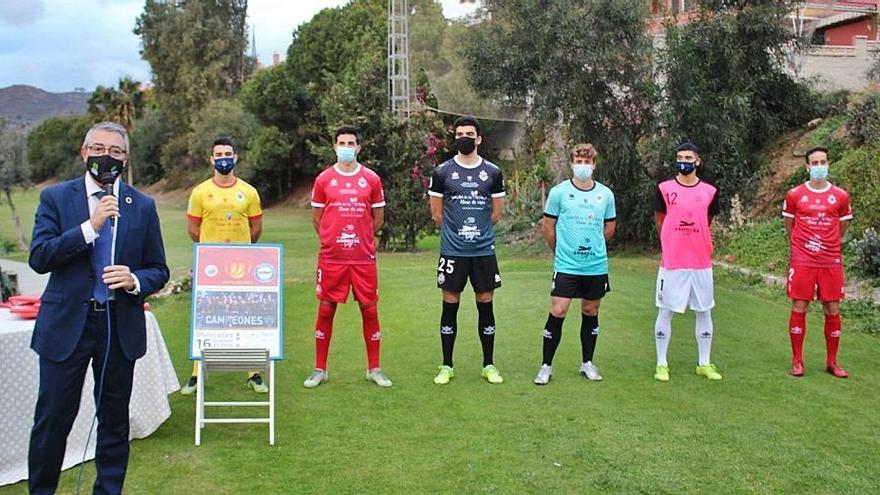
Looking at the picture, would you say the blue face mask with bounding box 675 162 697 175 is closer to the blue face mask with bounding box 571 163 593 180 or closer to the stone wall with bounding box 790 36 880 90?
the blue face mask with bounding box 571 163 593 180

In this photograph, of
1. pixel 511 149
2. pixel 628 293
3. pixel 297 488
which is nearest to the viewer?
pixel 297 488

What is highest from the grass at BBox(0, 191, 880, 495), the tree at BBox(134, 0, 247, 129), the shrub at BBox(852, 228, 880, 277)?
the tree at BBox(134, 0, 247, 129)

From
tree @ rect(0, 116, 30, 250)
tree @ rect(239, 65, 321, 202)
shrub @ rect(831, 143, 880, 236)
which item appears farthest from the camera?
tree @ rect(239, 65, 321, 202)

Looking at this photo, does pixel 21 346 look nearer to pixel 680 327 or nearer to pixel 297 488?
pixel 297 488

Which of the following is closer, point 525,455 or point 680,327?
point 525,455

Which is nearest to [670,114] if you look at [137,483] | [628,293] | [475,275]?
[628,293]

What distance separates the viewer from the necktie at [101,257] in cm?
376

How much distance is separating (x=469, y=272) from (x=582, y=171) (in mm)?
1184

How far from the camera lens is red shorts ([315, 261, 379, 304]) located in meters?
6.30

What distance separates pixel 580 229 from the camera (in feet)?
20.9

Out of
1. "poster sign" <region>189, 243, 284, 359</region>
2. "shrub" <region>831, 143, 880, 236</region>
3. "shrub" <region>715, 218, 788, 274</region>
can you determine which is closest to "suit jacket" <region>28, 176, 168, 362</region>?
"poster sign" <region>189, 243, 284, 359</region>

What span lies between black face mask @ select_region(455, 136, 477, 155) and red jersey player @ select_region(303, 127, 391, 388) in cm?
71

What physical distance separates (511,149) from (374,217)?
31.7m

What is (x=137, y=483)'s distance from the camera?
14.8 ft
